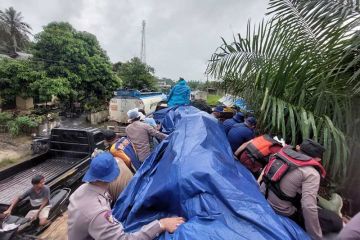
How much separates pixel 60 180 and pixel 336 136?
5.50 meters

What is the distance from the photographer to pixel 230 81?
12.9 ft

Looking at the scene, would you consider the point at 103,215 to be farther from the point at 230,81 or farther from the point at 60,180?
the point at 60,180

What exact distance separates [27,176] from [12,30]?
29022 mm

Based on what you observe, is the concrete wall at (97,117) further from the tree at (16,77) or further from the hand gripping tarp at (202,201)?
the hand gripping tarp at (202,201)

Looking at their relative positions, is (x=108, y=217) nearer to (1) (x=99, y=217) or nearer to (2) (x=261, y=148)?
(1) (x=99, y=217)

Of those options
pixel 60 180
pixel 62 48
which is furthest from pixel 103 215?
pixel 62 48

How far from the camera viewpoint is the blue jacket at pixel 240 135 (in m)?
3.42

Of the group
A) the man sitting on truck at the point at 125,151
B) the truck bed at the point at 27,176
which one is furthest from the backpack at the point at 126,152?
the truck bed at the point at 27,176

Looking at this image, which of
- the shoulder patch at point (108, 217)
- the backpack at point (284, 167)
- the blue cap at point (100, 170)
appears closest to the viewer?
the shoulder patch at point (108, 217)

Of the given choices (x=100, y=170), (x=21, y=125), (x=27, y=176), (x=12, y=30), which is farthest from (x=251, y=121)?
(x=12, y=30)

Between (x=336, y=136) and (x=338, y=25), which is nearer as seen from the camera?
(x=336, y=136)

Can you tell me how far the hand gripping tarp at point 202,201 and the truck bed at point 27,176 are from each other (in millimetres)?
4505

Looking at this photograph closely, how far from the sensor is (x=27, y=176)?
258 inches

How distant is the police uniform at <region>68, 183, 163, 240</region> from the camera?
5.55 feet
